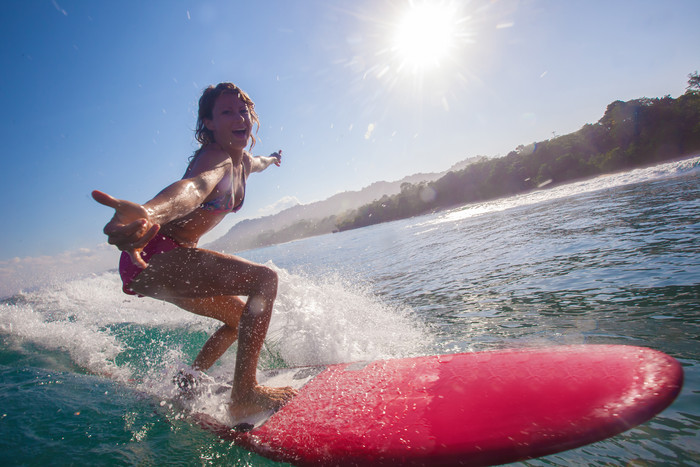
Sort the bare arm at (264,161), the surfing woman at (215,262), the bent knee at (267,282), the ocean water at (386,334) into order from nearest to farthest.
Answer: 1. the ocean water at (386,334)
2. the surfing woman at (215,262)
3. the bent knee at (267,282)
4. the bare arm at (264,161)

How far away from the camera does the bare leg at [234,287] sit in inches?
90.8

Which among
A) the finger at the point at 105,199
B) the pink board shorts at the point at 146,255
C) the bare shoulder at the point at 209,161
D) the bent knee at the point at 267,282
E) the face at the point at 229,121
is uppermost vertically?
the face at the point at 229,121

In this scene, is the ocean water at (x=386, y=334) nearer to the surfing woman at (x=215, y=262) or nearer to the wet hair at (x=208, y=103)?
the surfing woman at (x=215, y=262)

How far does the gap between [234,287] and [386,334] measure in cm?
253

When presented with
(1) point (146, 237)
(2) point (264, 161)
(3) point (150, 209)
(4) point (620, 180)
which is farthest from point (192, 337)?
(4) point (620, 180)

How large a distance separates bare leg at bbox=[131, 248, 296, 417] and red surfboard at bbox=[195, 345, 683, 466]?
0.26m

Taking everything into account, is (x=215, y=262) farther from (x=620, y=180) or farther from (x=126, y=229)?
(x=620, y=180)

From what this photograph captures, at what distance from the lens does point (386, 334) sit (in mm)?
4316

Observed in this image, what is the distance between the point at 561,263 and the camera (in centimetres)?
573

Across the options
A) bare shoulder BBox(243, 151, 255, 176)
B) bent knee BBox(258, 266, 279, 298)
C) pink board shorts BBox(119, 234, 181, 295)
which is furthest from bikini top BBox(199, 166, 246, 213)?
bare shoulder BBox(243, 151, 255, 176)

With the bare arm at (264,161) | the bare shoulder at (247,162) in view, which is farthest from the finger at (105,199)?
the bare arm at (264,161)

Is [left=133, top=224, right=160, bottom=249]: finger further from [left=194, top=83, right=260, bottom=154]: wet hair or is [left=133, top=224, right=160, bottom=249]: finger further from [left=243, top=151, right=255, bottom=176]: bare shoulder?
[left=243, top=151, right=255, bottom=176]: bare shoulder

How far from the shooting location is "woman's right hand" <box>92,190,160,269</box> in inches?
50.3

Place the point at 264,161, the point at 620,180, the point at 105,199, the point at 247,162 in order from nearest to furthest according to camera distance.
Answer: the point at 105,199
the point at 247,162
the point at 264,161
the point at 620,180
